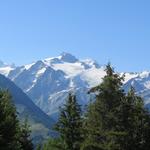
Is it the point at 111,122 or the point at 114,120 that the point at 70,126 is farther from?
the point at 114,120

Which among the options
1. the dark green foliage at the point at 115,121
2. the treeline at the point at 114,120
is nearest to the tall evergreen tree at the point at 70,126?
the treeline at the point at 114,120

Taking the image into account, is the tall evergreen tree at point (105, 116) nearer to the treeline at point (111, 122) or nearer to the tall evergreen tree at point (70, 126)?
the treeline at point (111, 122)

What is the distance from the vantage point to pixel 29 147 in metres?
61.0

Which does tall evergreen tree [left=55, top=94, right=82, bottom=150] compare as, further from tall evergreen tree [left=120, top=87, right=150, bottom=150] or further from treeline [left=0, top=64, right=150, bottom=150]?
tall evergreen tree [left=120, top=87, right=150, bottom=150]

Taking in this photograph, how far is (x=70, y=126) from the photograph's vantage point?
4800 cm

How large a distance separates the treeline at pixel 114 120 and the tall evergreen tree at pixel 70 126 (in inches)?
70.4

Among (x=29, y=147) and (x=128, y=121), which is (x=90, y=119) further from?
(x=29, y=147)

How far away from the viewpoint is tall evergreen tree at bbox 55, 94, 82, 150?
4772 centimetres

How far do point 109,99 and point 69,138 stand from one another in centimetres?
747

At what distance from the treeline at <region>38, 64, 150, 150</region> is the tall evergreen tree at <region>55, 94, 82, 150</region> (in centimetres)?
179

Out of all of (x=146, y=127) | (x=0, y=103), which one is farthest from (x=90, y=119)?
(x=0, y=103)

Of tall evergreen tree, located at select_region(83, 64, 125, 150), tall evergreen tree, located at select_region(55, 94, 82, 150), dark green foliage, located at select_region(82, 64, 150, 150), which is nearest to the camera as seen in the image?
tall evergreen tree, located at select_region(83, 64, 125, 150)

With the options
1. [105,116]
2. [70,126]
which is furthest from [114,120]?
[70,126]

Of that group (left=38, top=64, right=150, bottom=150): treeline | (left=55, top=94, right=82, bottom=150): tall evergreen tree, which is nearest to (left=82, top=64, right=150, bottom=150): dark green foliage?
(left=38, top=64, right=150, bottom=150): treeline
